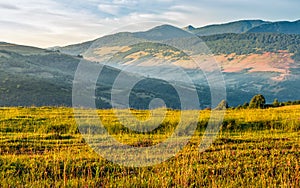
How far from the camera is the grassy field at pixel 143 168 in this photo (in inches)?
499

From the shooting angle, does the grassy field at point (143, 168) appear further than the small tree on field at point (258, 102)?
No

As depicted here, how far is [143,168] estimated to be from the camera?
46.5ft

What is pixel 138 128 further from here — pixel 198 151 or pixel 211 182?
pixel 211 182

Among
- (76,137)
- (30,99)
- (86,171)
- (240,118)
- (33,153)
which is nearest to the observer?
(86,171)

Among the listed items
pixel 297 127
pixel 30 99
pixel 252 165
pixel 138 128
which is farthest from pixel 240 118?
pixel 30 99

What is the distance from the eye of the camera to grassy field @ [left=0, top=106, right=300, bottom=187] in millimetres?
12672

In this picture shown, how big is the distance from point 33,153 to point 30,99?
12664 centimetres

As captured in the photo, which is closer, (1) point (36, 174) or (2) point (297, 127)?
(1) point (36, 174)

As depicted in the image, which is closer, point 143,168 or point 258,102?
point 143,168

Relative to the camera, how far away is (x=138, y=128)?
915 inches

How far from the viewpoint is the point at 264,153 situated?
53.6ft

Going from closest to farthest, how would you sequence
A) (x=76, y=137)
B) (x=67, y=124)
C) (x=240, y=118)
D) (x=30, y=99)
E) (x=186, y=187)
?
(x=186, y=187), (x=76, y=137), (x=67, y=124), (x=240, y=118), (x=30, y=99)

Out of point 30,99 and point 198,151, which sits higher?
point 198,151

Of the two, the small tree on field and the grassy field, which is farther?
the small tree on field
